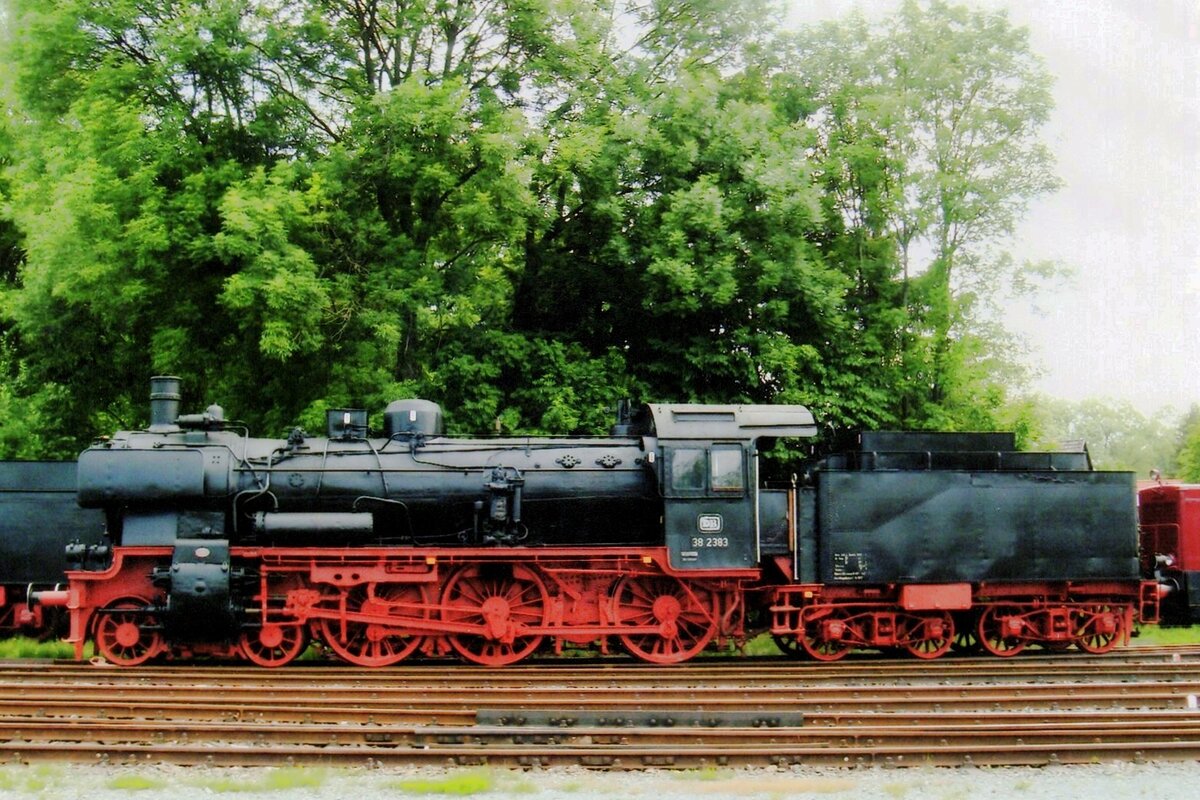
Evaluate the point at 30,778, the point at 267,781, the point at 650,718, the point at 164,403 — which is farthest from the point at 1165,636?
the point at 30,778

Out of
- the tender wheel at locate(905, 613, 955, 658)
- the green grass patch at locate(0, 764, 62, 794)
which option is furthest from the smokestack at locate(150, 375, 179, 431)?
the tender wheel at locate(905, 613, 955, 658)

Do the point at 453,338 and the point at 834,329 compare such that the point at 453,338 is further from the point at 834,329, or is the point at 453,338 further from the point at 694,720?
the point at 694,720

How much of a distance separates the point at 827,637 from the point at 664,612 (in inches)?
88.0

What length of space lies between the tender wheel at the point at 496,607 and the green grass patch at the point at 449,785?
16.4ft

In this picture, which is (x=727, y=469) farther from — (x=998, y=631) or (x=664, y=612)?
(x=998, y=631)

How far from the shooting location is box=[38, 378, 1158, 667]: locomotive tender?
40.5ft

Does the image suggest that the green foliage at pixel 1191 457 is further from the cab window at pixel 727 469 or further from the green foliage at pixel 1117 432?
the cab window at pixel 727 469

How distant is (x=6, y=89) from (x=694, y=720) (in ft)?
65.1

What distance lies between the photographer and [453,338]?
760 inches

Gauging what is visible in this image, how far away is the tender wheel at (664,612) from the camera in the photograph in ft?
42.5

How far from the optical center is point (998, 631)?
1395 centimetres

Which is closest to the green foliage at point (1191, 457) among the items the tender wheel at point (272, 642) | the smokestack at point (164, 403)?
the tender wheel at point (272, 642)

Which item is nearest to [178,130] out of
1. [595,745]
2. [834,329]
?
[834,329]

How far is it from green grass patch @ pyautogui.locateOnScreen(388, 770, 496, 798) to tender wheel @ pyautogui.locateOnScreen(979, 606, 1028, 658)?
8.75 metres
